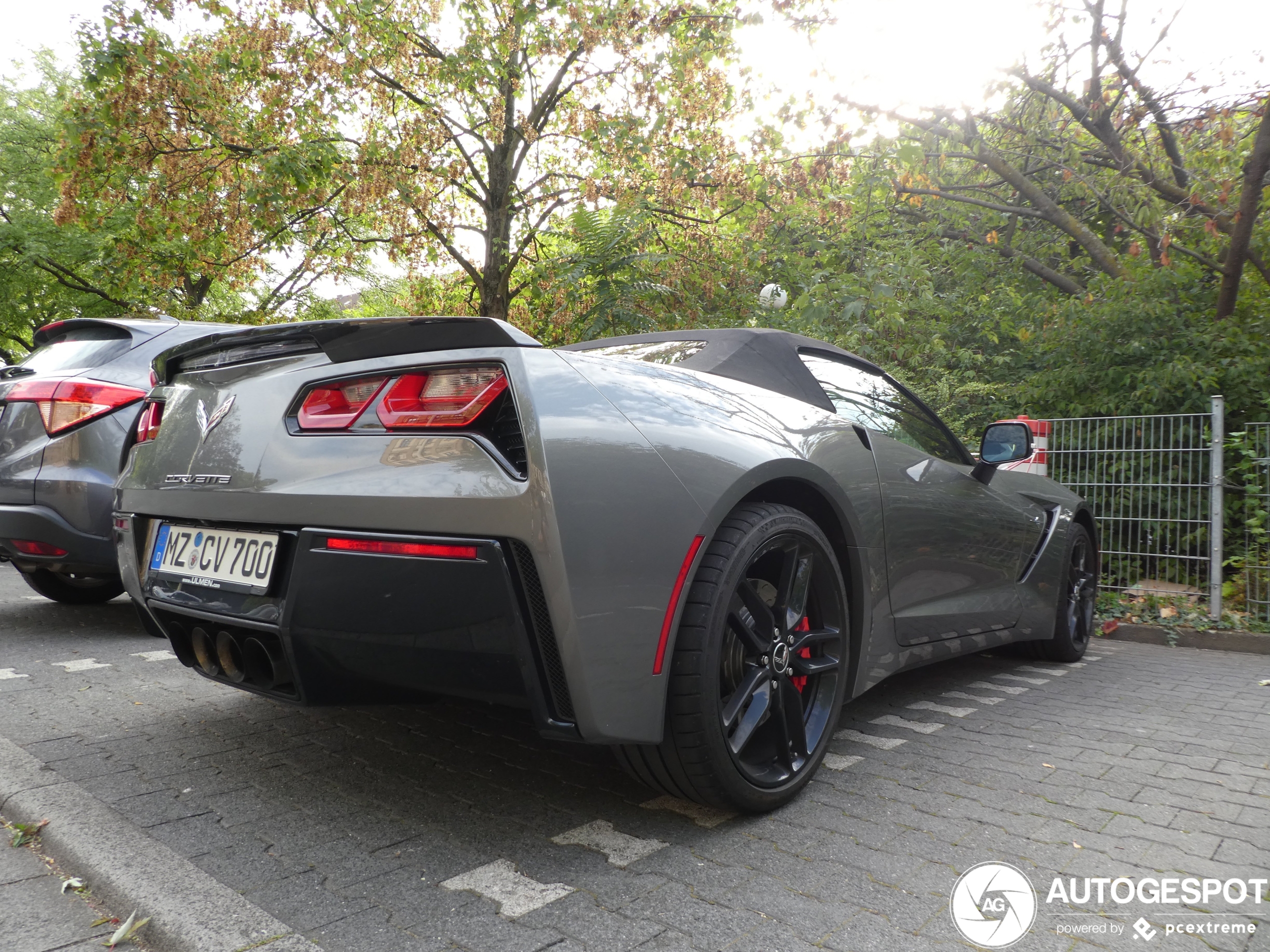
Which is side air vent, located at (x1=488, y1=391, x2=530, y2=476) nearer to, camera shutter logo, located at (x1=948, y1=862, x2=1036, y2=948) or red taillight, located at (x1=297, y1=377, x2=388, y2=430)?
red taillight, located at (x1=297, y1=377, x2=388, y2=430)

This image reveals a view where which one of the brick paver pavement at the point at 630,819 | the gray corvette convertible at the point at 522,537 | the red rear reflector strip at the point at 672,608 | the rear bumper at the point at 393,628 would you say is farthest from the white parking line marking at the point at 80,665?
the red rear reflector strip at the point at 672,608

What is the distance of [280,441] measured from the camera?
226cm

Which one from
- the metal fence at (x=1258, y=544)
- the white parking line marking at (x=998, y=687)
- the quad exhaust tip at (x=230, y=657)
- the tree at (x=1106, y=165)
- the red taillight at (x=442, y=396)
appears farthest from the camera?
the tree at (x=1106, y=165)

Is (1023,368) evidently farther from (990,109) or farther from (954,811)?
(954,811)

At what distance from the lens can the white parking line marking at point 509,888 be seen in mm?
1899

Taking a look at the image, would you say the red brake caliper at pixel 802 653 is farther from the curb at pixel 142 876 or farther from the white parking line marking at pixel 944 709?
the curb at pixel 142 876

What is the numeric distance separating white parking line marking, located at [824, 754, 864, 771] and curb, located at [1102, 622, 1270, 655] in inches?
169

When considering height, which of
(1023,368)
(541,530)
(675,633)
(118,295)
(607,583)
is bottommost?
(675,633)

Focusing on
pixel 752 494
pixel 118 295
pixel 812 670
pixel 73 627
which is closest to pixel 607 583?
pixel 752 494

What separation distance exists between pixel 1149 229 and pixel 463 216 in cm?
1061

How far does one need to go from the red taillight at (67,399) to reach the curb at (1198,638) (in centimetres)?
647

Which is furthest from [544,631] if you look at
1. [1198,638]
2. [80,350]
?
[1198,638]

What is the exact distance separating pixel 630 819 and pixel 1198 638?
5517mm

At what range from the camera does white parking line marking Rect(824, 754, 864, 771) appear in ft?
9.53
